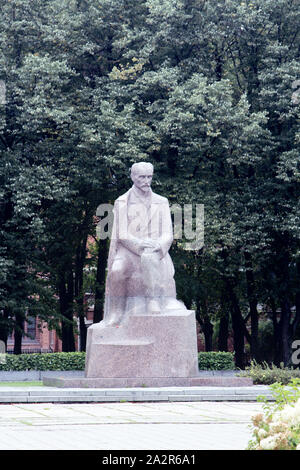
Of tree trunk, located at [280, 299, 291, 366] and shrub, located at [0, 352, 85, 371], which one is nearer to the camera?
shrub, located at [0, 352, 85, 371]

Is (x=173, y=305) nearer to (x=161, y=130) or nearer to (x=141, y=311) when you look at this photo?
(x=141, y=311)

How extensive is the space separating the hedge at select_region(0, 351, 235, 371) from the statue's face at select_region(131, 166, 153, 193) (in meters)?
8.89

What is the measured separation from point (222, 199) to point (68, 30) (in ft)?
28.0

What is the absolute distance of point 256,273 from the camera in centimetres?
3189

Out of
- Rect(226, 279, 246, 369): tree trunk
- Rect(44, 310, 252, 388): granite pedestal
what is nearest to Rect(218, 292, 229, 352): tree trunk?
Rect(226, 279, 246, 369): tree trunk

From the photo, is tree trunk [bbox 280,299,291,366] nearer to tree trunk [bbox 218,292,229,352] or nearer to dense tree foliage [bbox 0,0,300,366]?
dense tree foliage [bbox 0,0,300,366]

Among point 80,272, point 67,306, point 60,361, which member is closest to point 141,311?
point 60,361

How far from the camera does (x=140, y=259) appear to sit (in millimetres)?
17391

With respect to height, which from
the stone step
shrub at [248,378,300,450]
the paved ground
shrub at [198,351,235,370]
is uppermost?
shrub at [198,351,235,370]

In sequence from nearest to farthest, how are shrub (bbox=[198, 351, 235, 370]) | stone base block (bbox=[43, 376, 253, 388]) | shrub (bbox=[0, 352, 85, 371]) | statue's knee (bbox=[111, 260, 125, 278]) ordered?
1. stone base block (bbox=[43, 376, 253, 388])
2. statue's knee (bbox=[111, 260, 125, 278])
3. shrub (bbox=[0, 352, 85, 371])
4. shrub (bbox=[198, 351, 235, 370])

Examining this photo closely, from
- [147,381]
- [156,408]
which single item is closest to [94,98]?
[147,381]

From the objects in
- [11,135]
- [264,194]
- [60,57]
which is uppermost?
[60,57]

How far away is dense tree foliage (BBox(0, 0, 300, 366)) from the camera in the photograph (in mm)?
28297

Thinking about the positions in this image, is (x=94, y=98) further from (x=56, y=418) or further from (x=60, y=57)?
(x=56, y=418)
